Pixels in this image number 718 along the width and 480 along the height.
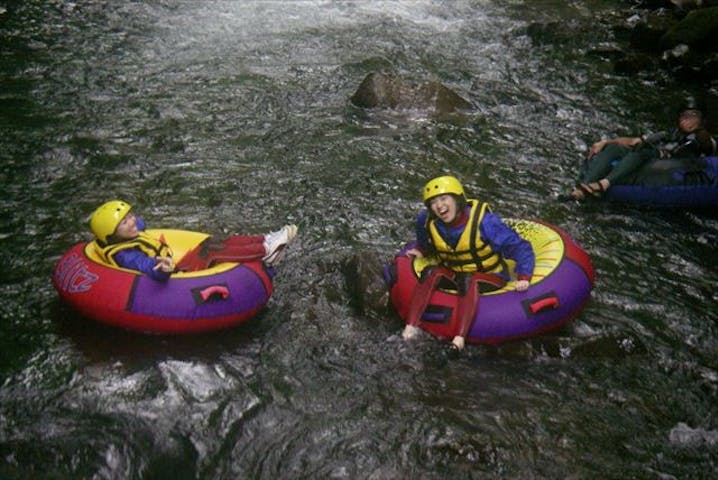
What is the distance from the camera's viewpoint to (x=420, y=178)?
26.1ft

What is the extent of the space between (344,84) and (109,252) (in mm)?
6006

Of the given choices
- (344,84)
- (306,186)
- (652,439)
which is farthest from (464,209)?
(344,84)

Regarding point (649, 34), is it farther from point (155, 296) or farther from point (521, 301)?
point (155, 296)

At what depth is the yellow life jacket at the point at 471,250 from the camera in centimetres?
537

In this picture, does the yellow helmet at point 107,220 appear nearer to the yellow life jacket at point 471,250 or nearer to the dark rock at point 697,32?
the yellow life jacket at point 471,250

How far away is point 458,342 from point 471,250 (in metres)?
0.81

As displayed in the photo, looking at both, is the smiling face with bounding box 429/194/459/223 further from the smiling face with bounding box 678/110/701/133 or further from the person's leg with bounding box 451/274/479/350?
the smiling face with bounding box 678/110/701/133

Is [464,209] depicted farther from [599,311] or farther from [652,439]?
[652,439]

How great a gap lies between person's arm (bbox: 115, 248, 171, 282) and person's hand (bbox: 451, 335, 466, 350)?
225 cm

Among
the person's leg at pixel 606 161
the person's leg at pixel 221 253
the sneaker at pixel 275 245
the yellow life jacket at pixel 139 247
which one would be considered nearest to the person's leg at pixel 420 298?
the sneaker at pixel 275 245

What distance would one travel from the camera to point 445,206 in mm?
5281

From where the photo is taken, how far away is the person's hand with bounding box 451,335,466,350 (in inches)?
199

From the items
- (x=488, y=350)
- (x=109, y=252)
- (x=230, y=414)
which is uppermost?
(x=109, y=252)

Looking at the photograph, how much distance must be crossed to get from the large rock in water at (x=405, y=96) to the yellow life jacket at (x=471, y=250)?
4.47 metres
